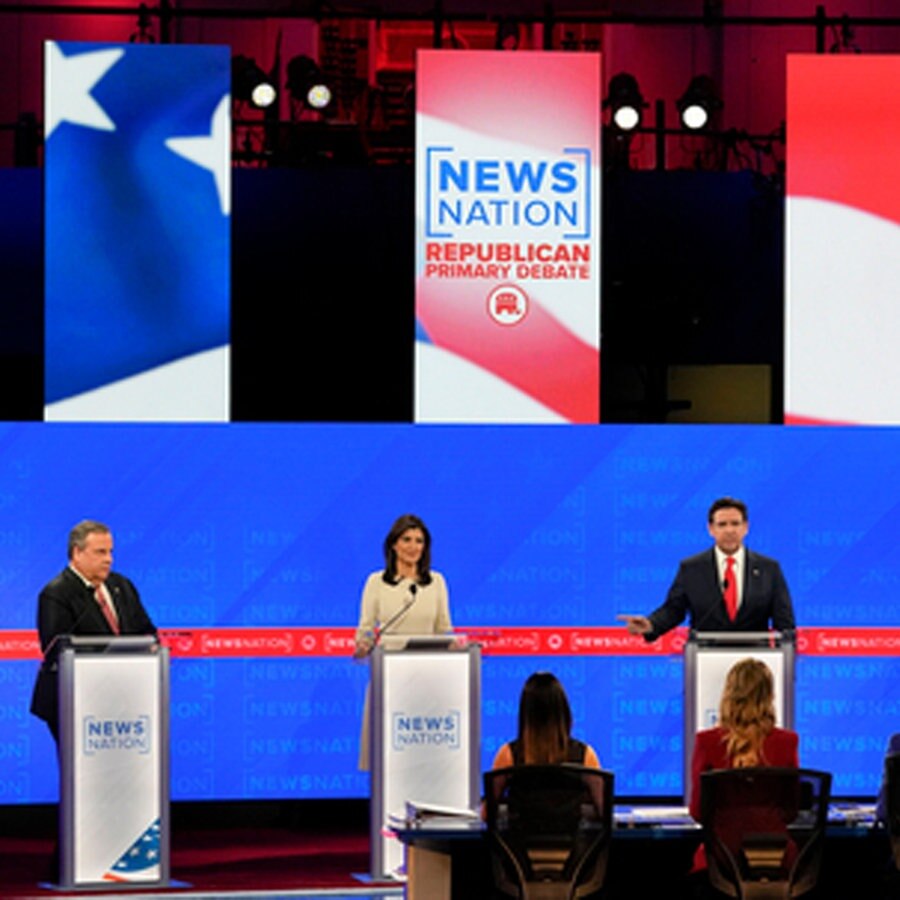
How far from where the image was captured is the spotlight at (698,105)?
34.6ft

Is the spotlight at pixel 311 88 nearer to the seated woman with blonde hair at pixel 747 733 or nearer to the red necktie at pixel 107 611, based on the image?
the red necktie at pixel 107 611

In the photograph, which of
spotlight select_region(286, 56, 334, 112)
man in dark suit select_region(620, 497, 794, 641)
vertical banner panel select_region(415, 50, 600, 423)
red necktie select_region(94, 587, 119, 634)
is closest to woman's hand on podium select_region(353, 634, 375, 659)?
red necktie select_region(94, 587, 119, 634)

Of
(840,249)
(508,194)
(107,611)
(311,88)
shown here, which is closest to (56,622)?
(107,611)

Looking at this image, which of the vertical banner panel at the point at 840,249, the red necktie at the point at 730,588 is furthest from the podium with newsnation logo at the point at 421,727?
the vertical banner panel at the point at 840,249

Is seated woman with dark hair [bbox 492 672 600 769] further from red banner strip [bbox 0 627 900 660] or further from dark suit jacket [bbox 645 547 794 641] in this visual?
red banner strip [bbox 0 627 900 660]

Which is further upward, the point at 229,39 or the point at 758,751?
the point at 229,39

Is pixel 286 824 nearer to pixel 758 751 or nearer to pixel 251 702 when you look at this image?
pixel 251 702

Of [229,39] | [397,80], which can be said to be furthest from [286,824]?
[229,39]

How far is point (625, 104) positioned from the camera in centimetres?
1077

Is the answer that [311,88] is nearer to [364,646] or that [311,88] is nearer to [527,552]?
[527,552]

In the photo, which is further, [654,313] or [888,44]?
[888,44]

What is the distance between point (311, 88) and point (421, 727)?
4.36m

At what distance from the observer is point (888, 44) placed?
13234 millimetres

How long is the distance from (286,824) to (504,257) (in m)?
2.86
